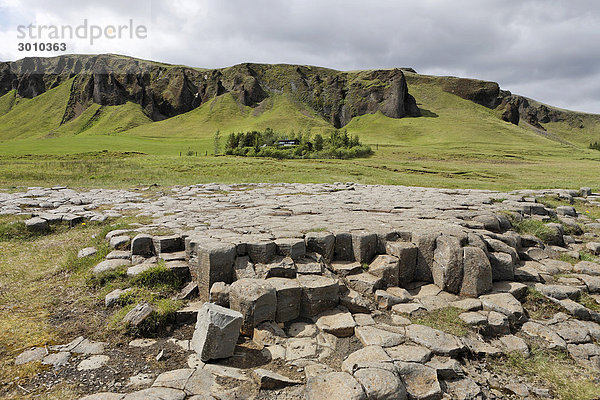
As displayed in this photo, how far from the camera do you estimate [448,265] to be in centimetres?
736

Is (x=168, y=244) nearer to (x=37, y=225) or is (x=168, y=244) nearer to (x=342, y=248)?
(x=342, y=248)

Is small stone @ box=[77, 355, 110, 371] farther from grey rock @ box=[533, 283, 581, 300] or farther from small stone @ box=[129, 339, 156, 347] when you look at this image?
grey rock @ box=[533, 283, 581, 300]

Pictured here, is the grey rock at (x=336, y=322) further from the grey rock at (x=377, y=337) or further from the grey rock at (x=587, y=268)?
the grey rock at (x=587, y=268)

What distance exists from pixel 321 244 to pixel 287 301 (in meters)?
1.98

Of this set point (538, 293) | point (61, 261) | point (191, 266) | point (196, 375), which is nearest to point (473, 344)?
point (538, 293)

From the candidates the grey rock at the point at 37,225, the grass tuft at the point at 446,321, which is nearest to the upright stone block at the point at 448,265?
the grass tuft at the point at 446,321

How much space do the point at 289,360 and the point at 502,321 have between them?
4070 millimetres

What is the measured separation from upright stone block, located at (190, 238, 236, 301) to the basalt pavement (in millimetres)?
23

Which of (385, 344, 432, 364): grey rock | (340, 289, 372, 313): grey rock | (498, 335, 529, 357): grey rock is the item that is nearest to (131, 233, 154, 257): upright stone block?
(340, 289, 372, 313): grey rock

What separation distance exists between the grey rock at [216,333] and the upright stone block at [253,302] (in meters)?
0.55

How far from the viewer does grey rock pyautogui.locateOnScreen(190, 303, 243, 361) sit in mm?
5031

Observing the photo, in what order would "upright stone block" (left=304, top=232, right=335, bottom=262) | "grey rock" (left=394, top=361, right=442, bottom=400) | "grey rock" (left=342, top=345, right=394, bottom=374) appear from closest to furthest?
"grey rock" (left=394, top=361, right=442, bottom=400) → "grey rock" (left=342, top=345, right=394, bottom=374) → "upright stone block" (left=304, top=232, right=335, bottom=262)

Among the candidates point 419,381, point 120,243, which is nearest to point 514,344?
point 419,381

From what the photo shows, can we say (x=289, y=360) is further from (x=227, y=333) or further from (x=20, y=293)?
(x=20, y=293)
